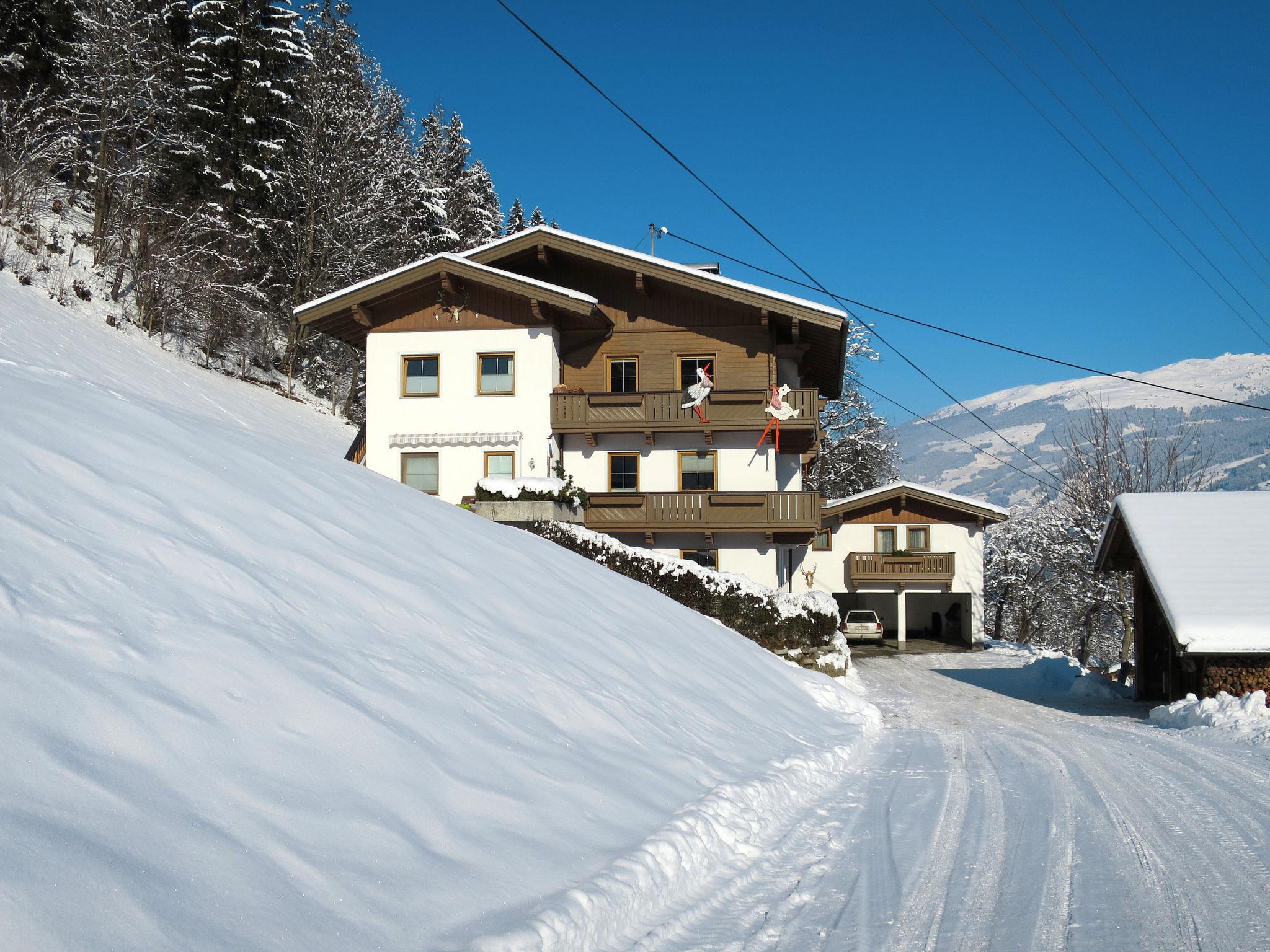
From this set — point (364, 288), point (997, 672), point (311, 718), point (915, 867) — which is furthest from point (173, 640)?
point (997, 672)

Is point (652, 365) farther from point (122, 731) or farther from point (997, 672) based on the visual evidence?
point (122, 731)

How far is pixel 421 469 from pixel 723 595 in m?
11.8

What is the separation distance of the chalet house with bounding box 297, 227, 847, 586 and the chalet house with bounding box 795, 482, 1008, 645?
12.0 m

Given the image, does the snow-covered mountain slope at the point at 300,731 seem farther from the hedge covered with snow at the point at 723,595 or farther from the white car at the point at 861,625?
the white car at the point at 861,625

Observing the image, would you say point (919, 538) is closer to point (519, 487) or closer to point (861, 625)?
point (861, 625)

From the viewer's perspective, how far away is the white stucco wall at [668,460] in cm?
2909

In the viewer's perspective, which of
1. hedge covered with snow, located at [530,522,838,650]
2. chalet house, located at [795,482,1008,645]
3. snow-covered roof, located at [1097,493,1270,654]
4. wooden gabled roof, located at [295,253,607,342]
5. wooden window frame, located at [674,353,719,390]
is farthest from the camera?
chalet house, located at [795,482,1008,645]

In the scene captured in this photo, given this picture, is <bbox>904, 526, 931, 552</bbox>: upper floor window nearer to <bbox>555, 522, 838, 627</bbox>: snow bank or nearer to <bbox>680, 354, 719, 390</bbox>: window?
<bbox>680, 354, 719, 390</bbox>: window

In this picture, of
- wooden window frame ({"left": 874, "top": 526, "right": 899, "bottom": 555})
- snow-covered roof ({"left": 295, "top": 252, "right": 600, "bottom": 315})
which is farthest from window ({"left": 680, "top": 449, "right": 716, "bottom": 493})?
wooden window frame ({"left": 874, "top": 526, "right": 899, "bottom": 555})

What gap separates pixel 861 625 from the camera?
38031mm

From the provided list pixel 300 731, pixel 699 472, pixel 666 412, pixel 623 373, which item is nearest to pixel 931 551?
pixel 699 472

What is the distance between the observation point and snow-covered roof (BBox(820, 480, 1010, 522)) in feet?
131

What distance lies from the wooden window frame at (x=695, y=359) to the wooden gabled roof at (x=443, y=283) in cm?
261

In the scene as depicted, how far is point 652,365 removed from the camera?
2944 cm
